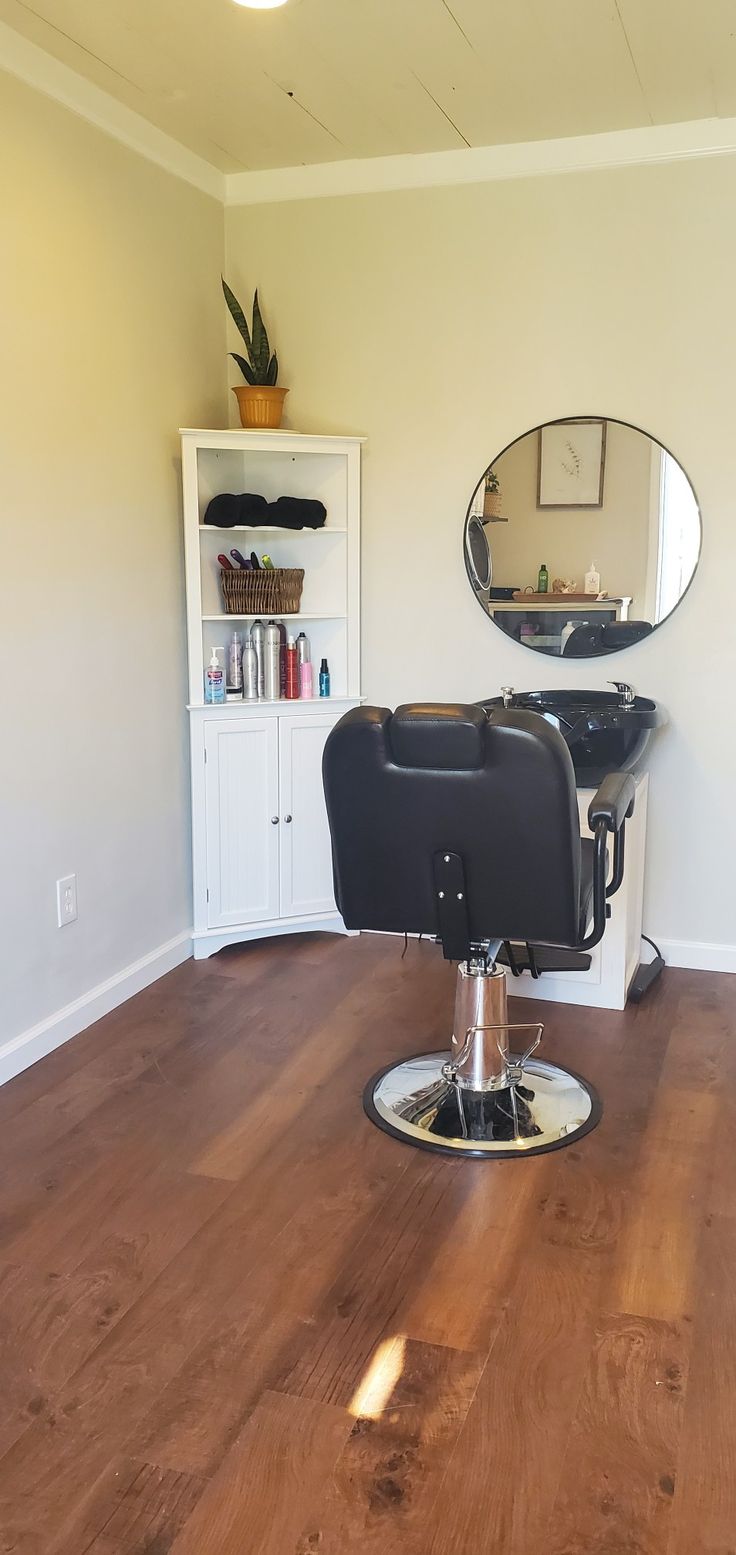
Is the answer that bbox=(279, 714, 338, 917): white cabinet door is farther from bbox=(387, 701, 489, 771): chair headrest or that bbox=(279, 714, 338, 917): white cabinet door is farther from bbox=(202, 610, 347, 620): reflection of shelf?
bbox=(387, 701, 489, 771): chair headrest

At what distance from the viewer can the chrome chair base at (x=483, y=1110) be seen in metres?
2.22

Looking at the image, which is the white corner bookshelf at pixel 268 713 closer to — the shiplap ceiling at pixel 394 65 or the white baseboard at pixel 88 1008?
the white baseboard at pixel 88 1008

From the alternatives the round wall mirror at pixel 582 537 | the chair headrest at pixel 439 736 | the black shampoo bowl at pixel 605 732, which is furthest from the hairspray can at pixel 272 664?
the chair headrest at pixel 439 736

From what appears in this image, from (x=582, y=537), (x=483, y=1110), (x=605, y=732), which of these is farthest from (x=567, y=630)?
(x=483, y=1110)

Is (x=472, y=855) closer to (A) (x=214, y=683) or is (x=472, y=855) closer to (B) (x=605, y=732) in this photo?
(B) (x=605, y=732)

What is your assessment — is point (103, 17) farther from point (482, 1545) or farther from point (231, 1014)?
point (482, 1545)

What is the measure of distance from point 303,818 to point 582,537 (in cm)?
113

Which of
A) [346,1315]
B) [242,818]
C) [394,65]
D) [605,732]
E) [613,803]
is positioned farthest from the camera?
[242,818]

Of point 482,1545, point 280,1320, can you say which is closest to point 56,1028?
point 280,1320

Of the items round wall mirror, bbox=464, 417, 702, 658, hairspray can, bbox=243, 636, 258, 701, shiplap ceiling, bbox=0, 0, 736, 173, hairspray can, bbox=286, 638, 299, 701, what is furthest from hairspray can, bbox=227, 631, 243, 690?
shiplap ceiling, bbox=0, 0, 736, 173

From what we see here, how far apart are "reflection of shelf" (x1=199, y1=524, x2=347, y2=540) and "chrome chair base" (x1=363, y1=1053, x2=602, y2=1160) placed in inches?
60.1

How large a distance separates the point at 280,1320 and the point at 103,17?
97.3 inches

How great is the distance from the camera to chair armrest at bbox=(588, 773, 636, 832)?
2.06 meters

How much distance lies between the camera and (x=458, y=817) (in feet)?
6.57
